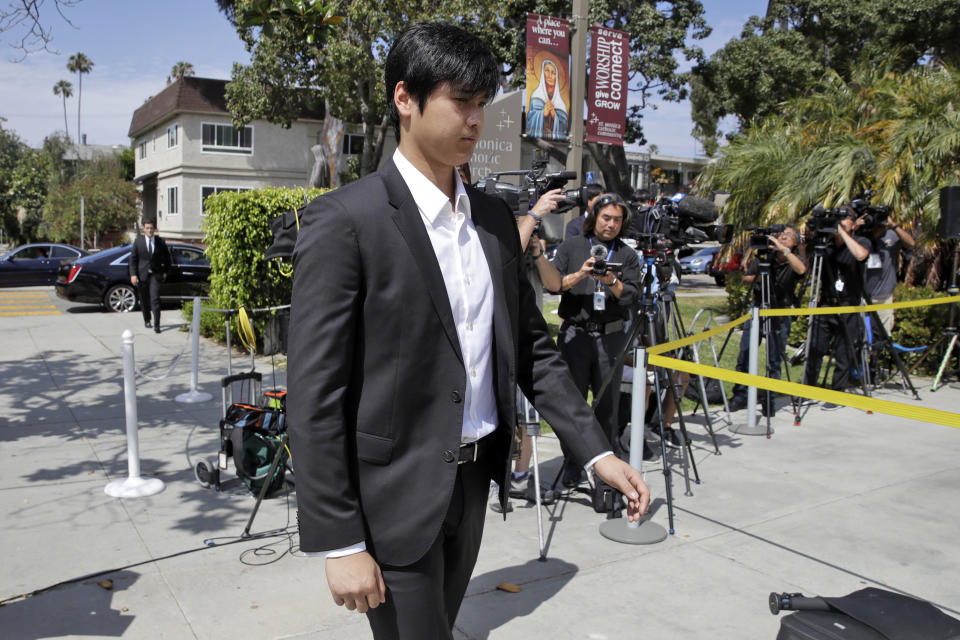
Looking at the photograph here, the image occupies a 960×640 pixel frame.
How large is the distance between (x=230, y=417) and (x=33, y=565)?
1.48m

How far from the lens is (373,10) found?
2138 centimetres

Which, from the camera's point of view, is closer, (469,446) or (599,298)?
(469,446)

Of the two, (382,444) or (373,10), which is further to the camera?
(373,10)

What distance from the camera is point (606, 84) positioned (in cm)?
1109

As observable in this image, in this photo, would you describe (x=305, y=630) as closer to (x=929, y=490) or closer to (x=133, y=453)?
(x=133, y=453)

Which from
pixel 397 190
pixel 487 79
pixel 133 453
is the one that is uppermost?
pixel 487 79

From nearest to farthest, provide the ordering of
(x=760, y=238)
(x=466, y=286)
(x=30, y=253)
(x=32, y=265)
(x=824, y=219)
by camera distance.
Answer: (x=466, y=286) < (x=760, y=238) < (x=824, y=219) < (x=32, y=265) < (x=30, y=253)

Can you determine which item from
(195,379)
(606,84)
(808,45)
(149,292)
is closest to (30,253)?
(149,292)

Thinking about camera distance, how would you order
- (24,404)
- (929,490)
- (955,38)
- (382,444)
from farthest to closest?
(955,38) < (24,404) < (929,490) < (382,444)

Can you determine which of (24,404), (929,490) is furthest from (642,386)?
(24,404)

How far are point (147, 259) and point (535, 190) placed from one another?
11133 millimetres

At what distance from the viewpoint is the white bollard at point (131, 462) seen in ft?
17.1

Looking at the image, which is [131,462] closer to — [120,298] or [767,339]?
[767,339]

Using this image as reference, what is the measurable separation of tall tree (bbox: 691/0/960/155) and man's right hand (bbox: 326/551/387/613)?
26808 mm
